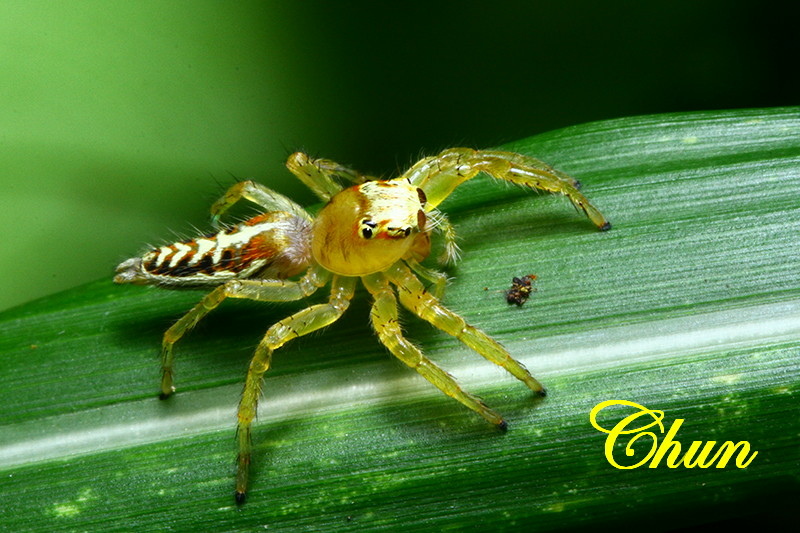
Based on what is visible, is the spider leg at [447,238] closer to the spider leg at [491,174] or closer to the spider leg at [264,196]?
the spider leg at [491,174]

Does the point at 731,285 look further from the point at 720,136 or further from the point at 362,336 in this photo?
the point at 362,336

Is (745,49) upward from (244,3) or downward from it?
upward

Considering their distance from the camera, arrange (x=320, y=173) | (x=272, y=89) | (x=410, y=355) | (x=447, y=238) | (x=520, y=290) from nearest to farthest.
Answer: (x=410, y=355)
(x=520, y=290)
(x=447, y=238)
(x=320, y=173)
(x=272, y=89)

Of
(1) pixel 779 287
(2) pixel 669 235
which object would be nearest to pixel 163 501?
(2) pixel 669 235

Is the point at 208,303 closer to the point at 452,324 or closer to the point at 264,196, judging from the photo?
the point at 264,196

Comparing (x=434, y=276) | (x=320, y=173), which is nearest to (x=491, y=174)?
(x=434, y=276)

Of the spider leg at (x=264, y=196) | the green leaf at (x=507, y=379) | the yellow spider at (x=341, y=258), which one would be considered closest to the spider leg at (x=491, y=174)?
the yellow spider at (x=341, y=258)
